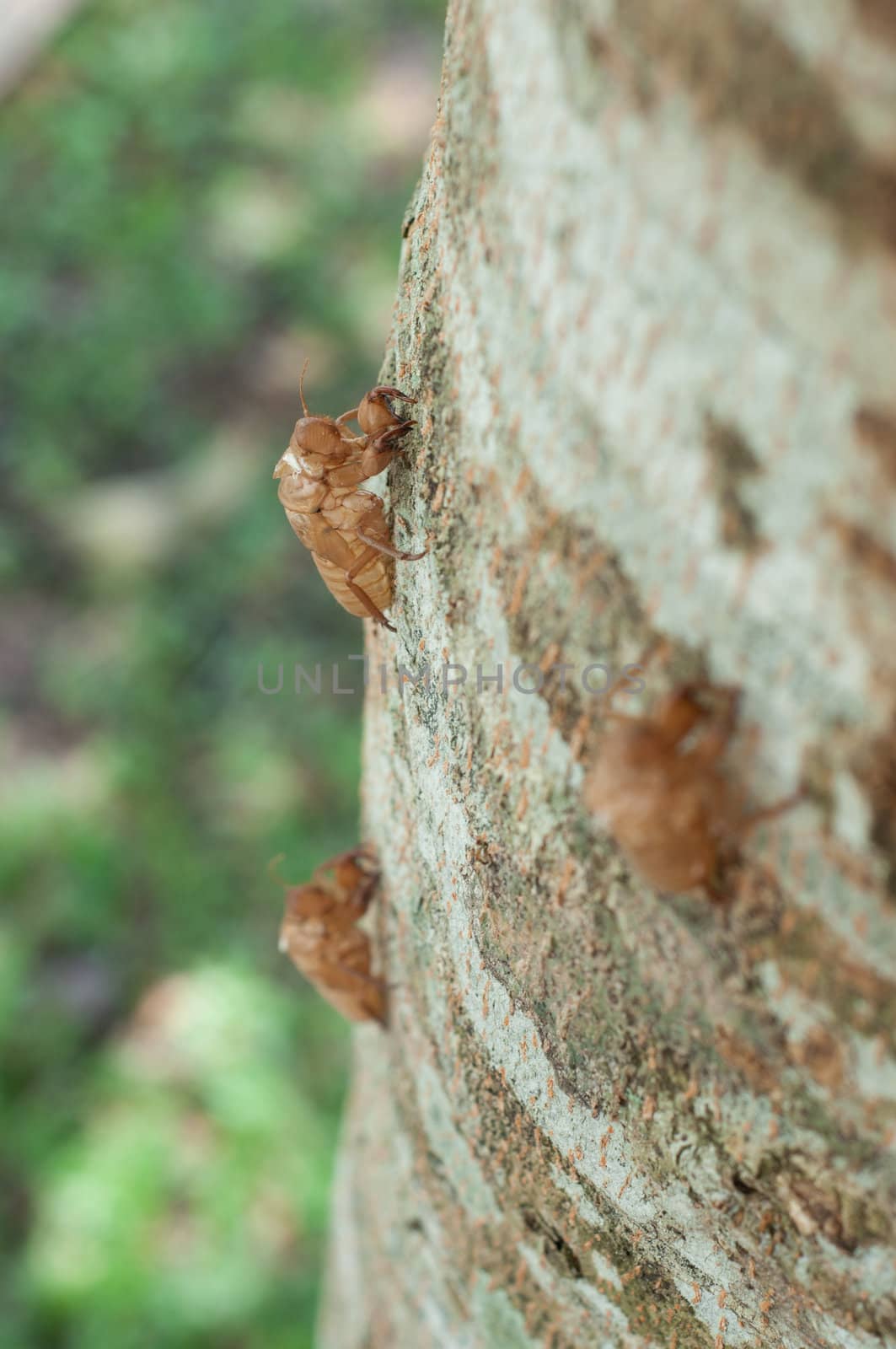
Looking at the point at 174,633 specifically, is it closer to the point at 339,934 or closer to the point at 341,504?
the point at 339,934

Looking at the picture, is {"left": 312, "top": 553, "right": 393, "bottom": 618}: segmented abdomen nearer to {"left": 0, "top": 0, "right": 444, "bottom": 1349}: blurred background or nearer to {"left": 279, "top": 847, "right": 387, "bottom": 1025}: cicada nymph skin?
{"left": 279, "top": 847, "right": 387, "bottom": 1025}: cicada nymph skin

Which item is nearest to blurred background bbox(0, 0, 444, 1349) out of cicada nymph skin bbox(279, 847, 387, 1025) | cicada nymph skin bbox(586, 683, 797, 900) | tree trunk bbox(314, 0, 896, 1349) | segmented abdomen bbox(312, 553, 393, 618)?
cicada nymph skin bbox(279, 847, 387, 1025)

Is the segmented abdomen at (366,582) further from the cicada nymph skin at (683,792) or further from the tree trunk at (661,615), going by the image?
the cicada nymph skin at (683,792)

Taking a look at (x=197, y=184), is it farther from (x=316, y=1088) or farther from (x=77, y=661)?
(x=316, y=1088)

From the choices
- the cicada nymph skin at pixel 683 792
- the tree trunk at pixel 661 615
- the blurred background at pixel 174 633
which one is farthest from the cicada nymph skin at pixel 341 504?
the blurred background at pixel 174 633

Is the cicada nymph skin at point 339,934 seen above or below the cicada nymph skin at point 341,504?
below
